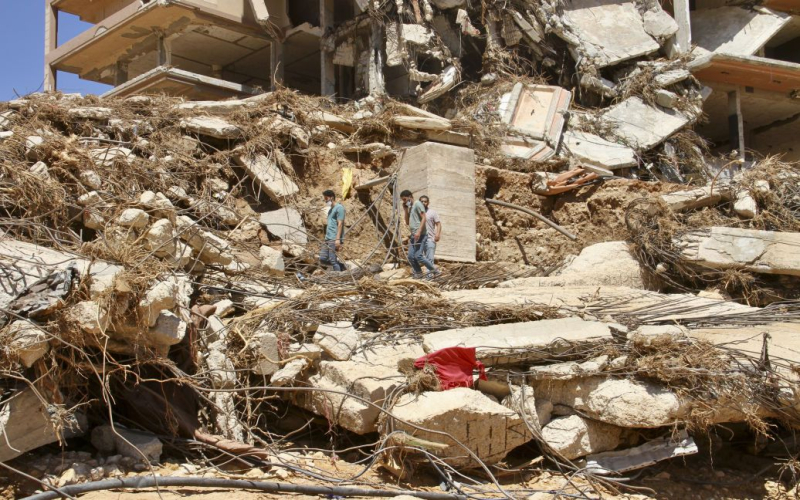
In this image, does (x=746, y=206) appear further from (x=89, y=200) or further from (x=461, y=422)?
(x=89, y=200)

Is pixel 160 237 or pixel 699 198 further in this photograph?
pixel 699 198

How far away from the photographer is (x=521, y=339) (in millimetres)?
6395

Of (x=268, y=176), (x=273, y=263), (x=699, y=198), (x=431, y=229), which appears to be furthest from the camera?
(x=699, y=198)

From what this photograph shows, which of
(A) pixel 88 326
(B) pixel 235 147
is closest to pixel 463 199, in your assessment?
(B) pixel 235 147

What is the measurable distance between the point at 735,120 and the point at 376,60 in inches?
308

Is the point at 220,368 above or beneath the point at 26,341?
beneath

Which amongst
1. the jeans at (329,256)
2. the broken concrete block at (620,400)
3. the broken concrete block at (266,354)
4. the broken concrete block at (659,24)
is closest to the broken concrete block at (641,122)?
the broken concrete block at (659,24)

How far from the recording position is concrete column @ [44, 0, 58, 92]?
19.7 m

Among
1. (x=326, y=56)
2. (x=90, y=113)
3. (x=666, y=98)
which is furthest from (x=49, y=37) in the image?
(x=666, y=98)

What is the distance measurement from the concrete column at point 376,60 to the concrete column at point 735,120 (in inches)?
298

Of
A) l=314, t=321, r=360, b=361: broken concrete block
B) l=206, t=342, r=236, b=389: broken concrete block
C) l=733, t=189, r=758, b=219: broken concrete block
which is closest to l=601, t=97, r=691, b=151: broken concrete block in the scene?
l=733, t=189, r=758, b=219: broken concrete block

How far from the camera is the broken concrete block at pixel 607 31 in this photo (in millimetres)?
16922

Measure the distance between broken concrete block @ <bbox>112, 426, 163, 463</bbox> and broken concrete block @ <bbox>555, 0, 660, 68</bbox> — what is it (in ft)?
43.3

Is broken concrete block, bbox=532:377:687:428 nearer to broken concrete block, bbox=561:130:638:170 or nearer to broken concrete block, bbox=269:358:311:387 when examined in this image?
broken concrete block, bbox=269:358:311:387
